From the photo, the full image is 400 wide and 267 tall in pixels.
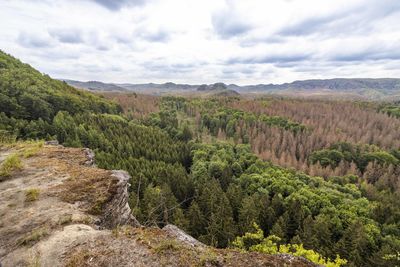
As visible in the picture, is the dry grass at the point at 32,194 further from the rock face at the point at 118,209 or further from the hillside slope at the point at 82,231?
the rock face at the point at 118,209

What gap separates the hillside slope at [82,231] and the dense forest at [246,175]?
120cm

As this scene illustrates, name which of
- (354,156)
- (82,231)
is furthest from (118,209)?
(354,156)

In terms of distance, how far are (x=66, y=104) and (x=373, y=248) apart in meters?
84.6

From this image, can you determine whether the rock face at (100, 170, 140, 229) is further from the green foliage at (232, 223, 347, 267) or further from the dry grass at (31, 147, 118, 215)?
the green foliage at (232, 223, 347, 267)

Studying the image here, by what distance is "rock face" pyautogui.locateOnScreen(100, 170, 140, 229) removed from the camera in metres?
11.4

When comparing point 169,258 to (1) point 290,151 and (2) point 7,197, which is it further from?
(1) point 290,151

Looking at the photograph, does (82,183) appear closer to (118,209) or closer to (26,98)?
(118,209)

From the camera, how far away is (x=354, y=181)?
6756cm

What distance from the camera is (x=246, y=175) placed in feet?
187

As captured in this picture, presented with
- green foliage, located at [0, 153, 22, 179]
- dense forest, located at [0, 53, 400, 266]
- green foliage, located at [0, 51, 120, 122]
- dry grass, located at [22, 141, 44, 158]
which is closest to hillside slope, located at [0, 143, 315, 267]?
green foliage, located at [0, 153, 22, 179]

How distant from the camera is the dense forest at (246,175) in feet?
112

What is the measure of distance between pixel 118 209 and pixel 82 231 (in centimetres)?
269

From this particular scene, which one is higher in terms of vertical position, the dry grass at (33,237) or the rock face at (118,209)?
the dry grass at (33,237)

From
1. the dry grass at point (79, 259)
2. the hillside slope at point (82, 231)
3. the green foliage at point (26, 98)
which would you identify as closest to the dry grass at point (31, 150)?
the hillside slope at point (82, 231)
